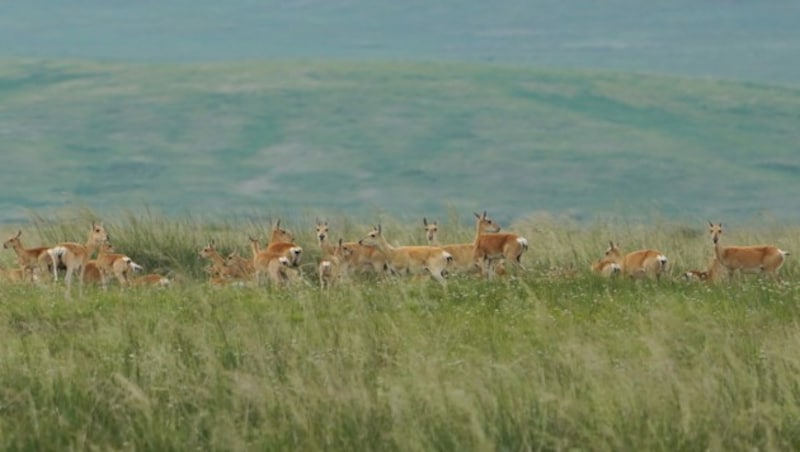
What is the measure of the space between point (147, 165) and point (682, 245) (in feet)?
258

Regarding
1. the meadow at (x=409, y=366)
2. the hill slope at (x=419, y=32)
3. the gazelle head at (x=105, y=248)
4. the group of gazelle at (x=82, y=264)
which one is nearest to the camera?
the meadow at (x=409, y=366)

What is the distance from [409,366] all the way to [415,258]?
7710mm

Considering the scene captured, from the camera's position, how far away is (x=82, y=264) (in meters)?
21.7

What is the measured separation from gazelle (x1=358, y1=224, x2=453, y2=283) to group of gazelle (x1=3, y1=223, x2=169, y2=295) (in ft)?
8.35

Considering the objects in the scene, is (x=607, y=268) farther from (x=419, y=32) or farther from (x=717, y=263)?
(x=419, y=32)

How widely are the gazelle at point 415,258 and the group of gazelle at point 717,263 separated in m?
1.79

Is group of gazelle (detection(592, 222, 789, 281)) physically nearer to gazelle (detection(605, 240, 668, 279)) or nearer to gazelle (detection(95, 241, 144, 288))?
gazelle (detection(605, 240, 668, 279))

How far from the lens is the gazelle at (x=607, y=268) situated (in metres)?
22.0

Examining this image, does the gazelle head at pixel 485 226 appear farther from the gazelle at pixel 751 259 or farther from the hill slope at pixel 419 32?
the hill slope at pixel 419 32

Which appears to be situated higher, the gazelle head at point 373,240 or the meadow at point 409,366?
the meadow at point 409,366

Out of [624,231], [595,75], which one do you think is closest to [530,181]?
[595,75]

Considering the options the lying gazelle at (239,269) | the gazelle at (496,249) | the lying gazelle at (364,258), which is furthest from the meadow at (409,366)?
the lying gazelle at (364,258)

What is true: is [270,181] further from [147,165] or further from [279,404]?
[279,404]

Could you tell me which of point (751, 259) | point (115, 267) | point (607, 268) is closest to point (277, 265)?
point (115, 267)
